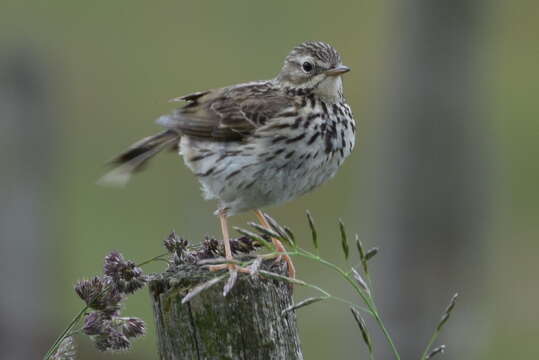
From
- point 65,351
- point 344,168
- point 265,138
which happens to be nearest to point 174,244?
point 65,351

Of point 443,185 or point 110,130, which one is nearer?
point 443,185

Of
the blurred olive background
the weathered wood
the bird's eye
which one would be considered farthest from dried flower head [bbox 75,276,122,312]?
the blurred olive background

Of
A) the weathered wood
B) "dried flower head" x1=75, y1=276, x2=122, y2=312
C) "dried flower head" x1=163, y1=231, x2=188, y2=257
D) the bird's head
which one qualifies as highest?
the bird's head

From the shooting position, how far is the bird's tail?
21.3ft

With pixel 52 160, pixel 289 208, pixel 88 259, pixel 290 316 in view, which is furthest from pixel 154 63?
pixel 290 316

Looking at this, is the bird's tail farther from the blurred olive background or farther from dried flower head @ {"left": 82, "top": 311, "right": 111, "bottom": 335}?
the blurred olive background

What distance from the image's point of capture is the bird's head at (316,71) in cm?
653

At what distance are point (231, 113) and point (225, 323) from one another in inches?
87.1

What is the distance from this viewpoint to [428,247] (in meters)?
12.1

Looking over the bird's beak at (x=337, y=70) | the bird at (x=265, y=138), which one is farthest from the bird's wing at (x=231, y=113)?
the bird's beak at (x=337, y=70)

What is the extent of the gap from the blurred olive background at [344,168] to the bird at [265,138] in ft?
13.3

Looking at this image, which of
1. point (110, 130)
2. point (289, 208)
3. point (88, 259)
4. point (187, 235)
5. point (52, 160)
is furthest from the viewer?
point (110, 130)

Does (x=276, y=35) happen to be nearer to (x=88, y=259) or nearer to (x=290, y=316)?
(x=88, y=259)

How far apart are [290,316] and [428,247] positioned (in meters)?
7.77
